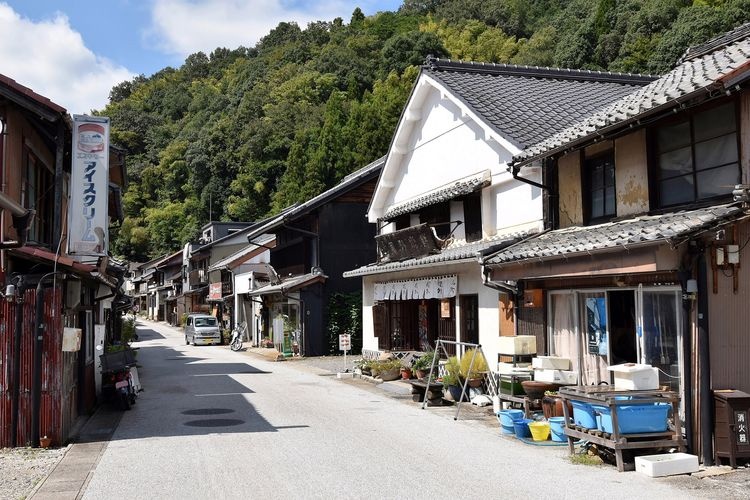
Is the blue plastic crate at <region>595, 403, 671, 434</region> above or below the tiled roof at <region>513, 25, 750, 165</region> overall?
below

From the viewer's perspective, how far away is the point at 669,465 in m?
8.61

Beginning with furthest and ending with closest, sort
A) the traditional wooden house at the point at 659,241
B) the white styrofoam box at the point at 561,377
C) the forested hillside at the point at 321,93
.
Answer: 1. the forested hillside at the point at 321,93
2. the white styrofoam box at the point at 561,377
3. the traditional wooden house at the point at 659,241

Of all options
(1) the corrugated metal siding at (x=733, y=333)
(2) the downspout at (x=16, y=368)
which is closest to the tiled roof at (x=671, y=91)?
(1) the corrugated metal siding at (x=733, y=333)

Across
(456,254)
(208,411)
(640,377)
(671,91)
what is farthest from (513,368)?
(208,411)

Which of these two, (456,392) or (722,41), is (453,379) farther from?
(722,41)

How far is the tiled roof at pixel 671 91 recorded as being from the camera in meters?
9.47

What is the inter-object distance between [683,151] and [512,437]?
545 cm

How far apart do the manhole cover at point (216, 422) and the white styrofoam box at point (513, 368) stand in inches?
206

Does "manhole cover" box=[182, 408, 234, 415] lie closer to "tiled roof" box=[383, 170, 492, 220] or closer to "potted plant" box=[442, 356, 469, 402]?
"potted plant" box=[442, 356, 469, 402]

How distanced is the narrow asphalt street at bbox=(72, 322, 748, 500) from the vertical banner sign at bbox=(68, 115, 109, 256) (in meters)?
3.64

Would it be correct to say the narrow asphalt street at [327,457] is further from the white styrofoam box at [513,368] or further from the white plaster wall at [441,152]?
the white plaster wall at [441,152]

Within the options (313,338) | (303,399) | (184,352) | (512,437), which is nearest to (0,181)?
(303,399)

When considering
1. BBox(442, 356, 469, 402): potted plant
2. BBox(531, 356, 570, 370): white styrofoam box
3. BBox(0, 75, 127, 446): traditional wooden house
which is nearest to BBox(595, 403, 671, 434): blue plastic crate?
BBox(531, 356, 570, 370): white styrofoam box

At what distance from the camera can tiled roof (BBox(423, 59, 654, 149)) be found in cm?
1634
